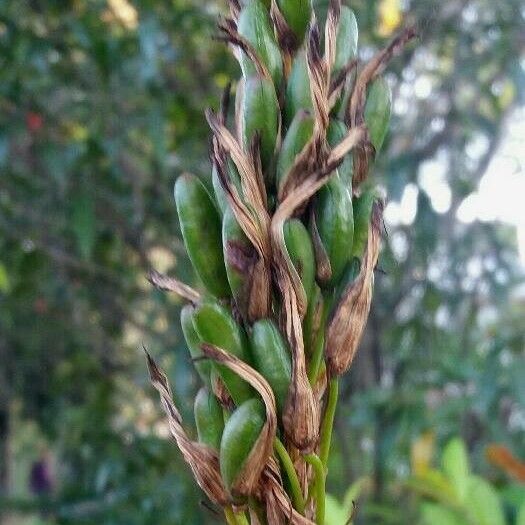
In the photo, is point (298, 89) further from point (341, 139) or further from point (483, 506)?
point (483, 506)

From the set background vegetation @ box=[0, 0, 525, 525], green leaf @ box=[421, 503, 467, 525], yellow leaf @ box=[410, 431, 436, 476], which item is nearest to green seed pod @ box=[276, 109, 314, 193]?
green leaf @ box=[421, 503, 467, 525]

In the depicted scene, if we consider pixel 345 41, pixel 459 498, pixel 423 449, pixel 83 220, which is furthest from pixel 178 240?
pixel 345 41

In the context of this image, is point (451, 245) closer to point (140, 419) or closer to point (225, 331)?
point (140, 419)

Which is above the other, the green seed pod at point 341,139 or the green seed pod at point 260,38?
the green seed pod at point 260,38

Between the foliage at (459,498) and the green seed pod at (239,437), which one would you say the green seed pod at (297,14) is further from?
the foliage at (459,498)

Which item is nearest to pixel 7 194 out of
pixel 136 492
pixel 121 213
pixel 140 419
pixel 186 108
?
pixel 121 213

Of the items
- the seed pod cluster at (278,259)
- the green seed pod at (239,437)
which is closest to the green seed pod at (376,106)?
the seed pod cluster at (278,259)
